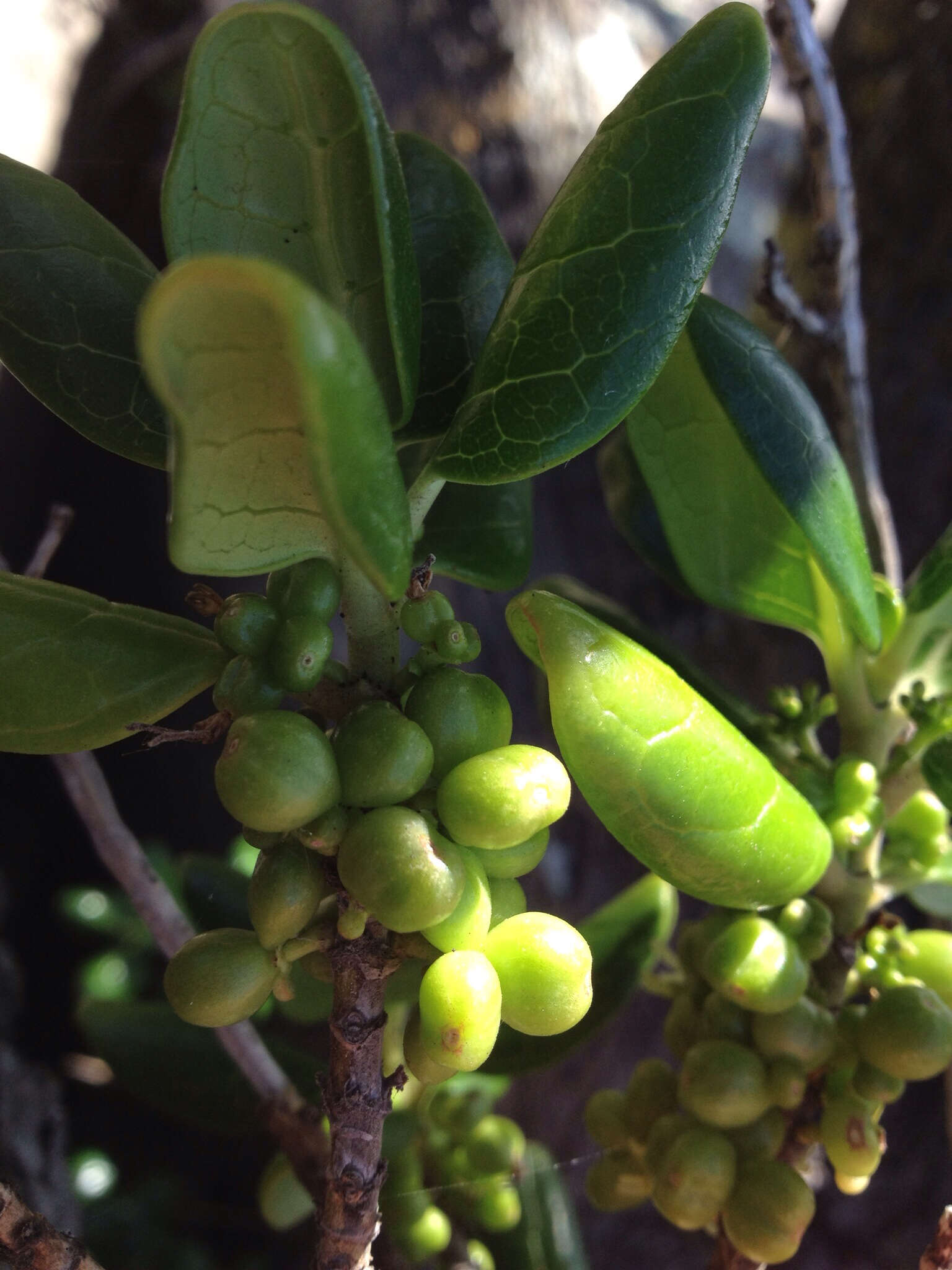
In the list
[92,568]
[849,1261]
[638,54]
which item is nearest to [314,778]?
[92,568]

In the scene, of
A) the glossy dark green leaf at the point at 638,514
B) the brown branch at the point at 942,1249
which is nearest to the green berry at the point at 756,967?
the brown branch at the point at 942,1249

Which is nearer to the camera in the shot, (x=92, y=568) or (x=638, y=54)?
(x=92, y=568)

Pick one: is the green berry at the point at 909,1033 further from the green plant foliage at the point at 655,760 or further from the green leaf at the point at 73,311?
the green leaf at the point at 73,311

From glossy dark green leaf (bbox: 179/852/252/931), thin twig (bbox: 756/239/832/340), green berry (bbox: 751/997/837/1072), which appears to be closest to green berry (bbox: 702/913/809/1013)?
green berry (bbox: 751/997/837/1072)

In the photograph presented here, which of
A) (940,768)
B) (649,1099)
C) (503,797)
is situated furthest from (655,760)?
(649,1099)

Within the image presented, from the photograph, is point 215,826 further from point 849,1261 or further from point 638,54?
point 638,54

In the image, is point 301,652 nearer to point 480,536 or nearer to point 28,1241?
point 480,536
